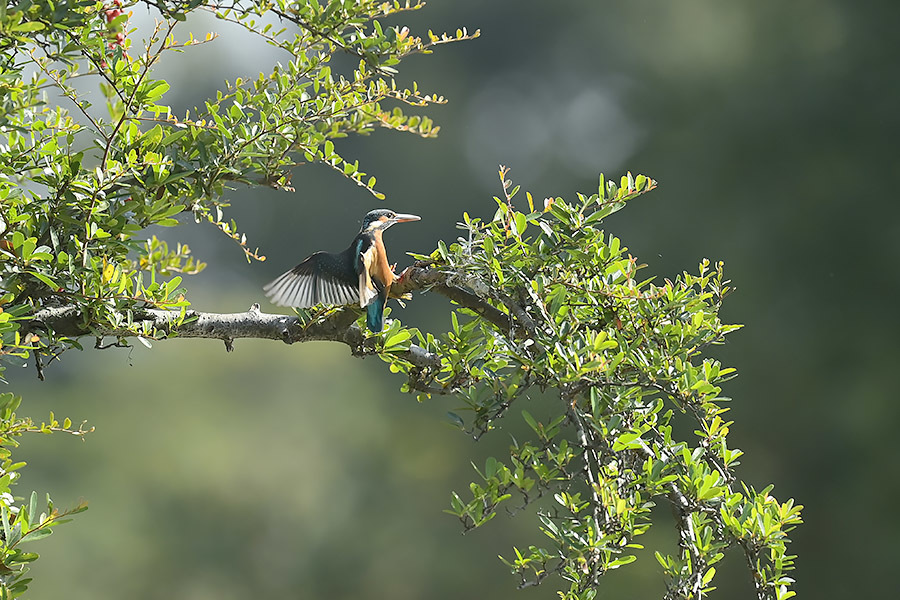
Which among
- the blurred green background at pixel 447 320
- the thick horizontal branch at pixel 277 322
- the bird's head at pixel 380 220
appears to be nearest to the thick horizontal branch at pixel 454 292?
the thick horizontal branch at pixel 277 322

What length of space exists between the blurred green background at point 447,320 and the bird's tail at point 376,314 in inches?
104

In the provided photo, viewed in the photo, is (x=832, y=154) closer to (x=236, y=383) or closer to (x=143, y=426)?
(x=236, y=383)

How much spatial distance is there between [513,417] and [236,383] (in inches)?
60.8

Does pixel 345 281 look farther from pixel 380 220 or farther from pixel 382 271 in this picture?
pixel 380 220

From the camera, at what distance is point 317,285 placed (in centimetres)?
105

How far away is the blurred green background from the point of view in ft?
11.7

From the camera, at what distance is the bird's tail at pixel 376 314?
0.93 metres

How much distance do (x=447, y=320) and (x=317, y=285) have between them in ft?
9.96

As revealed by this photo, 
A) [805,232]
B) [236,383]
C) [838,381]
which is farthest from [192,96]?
[838,381]

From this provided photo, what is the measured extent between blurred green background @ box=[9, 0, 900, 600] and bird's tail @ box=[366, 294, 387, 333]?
2.63 metres

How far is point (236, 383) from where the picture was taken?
4504mm

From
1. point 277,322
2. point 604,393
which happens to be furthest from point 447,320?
point 604,393

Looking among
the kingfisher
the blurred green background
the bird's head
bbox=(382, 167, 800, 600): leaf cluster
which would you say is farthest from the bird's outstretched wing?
the blurred green background

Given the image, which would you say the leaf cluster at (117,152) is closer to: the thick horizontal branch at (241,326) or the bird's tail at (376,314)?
the thick horizontal branch at (241,326)
